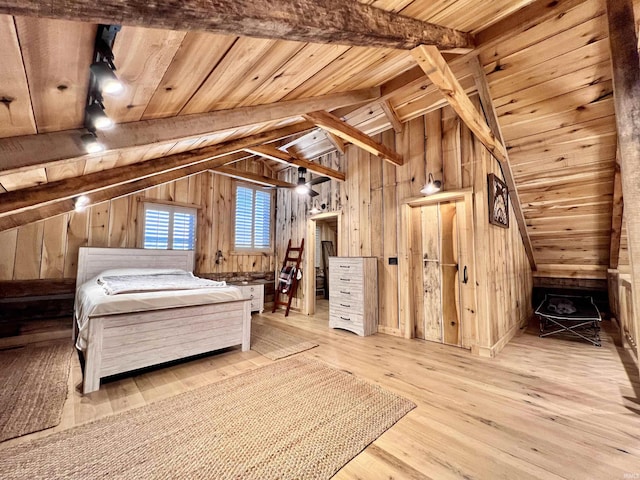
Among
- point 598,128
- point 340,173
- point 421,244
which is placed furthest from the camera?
point 340,173

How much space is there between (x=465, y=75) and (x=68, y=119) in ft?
11.4

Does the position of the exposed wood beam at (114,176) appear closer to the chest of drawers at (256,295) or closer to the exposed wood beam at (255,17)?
the exposed wood beam at (255,17)

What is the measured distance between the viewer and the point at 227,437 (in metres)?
1.60

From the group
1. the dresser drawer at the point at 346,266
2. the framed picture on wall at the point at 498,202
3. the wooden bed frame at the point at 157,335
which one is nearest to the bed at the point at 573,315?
the framed picture on wall at the point at 498,202

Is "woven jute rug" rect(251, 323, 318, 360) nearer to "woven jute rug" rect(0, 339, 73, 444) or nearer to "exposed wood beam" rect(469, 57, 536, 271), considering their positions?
"woven jute rug" rect(0, 339, 73, 444)

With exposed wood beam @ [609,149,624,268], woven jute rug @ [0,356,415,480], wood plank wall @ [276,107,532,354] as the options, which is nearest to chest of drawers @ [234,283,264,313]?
wood plank wall @ [276,107,532,354]

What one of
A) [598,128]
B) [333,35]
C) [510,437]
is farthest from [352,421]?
[598,128]

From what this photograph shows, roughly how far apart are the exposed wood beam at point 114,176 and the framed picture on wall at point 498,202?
2.36 m

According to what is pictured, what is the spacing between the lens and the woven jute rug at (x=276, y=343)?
9.91ft

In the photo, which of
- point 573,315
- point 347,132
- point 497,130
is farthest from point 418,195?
point 573,315

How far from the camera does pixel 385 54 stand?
1989 mm

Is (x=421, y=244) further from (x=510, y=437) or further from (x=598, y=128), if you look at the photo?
(x=510, y=437)

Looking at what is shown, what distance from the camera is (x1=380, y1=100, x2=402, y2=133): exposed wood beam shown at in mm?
3361

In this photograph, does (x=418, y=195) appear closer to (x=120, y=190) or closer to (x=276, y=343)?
(x=276, y=343)
